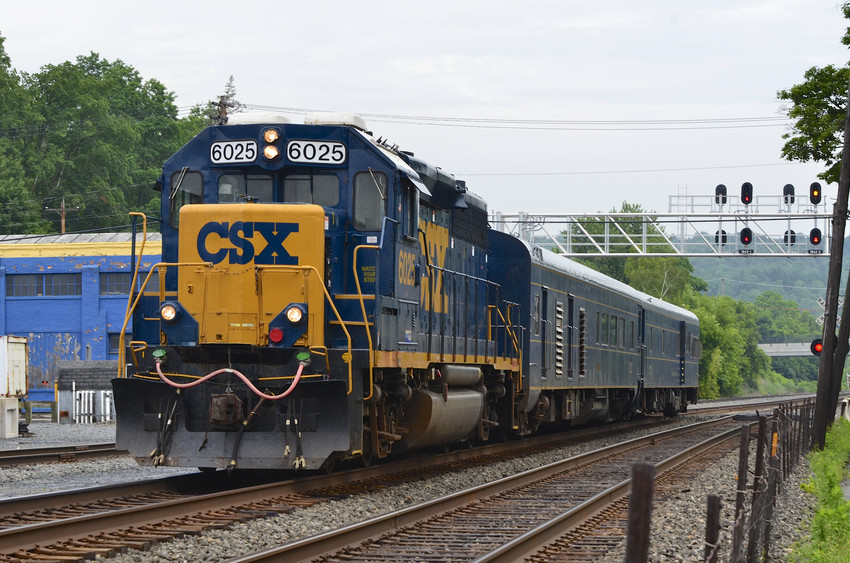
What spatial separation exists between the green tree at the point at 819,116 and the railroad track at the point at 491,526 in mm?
13265

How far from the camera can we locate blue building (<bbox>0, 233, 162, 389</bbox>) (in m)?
40.1

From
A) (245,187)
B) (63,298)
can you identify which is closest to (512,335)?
(245,187)

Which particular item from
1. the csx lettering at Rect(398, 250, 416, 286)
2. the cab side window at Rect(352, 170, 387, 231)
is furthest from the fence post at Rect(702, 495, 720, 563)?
the csx lettering at Rect(398, 250, 416, 286)

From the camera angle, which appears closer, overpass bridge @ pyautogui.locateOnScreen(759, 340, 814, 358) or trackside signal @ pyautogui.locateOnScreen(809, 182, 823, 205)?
trackside signal @ pyautogui.locateOnScreen(809, 182, 823, 205)

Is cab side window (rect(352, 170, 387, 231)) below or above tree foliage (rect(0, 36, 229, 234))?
below

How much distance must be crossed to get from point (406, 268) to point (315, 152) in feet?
5.75

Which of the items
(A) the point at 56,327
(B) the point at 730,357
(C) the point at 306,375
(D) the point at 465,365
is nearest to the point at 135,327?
(C) the point at 306,375

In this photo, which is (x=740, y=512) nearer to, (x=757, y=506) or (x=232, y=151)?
(x=757, y=506)

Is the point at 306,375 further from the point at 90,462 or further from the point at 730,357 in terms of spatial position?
the point at 730,357

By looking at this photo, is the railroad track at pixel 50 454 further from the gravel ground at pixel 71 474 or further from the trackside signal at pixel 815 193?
the trackside signal at pixel 815 193

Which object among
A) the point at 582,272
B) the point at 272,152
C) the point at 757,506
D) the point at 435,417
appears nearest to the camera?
the point at 757,506

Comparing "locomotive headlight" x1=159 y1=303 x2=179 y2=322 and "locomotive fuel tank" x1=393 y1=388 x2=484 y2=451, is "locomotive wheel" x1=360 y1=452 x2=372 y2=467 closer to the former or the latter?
"locomotive fuel tank" x1=393 y1=388 x2=484 y2=451

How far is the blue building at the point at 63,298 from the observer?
4009 centimetres

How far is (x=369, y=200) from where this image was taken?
12.4m
